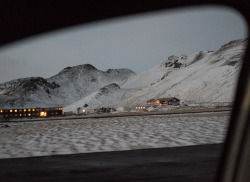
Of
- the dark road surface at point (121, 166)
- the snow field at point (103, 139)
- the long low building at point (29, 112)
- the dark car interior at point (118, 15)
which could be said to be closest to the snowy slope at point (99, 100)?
the long low building at point (29, 112)

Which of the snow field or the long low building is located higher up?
the snow field

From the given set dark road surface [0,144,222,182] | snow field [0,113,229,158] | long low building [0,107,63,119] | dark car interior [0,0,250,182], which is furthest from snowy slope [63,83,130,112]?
dark car interior [0,0,250,182]

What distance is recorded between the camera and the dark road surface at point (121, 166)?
182 inches

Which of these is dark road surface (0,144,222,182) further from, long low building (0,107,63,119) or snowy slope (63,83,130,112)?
snowy slope (63,83,130,112)

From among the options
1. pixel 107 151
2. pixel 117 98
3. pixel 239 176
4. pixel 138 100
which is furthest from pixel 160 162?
pixel 117 98

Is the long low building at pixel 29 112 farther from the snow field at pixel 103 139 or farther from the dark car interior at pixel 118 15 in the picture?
the dark car interior at pixel 118 15

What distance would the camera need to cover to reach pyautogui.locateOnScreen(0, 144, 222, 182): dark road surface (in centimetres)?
462

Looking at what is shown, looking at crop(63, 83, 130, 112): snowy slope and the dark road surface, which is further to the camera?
crop(63, 83, 130, 112): snowy slope

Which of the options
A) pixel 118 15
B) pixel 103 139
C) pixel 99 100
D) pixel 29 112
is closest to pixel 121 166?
pixel 118 15

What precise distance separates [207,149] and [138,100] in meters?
151

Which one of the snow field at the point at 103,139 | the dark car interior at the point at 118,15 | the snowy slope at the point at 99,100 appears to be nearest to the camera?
the dark car interior at the point at 118,15

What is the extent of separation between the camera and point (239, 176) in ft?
5.33

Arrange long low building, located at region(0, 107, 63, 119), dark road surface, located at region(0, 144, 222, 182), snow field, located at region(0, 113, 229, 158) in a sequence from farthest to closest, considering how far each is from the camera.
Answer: long low building, located at region(0, 107, 63, 119), snow field, located at region(0, 113, 229, 158), dark road surface, located at region(0, 144, 222, 182)

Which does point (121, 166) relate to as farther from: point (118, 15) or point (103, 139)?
point (103, 139)
